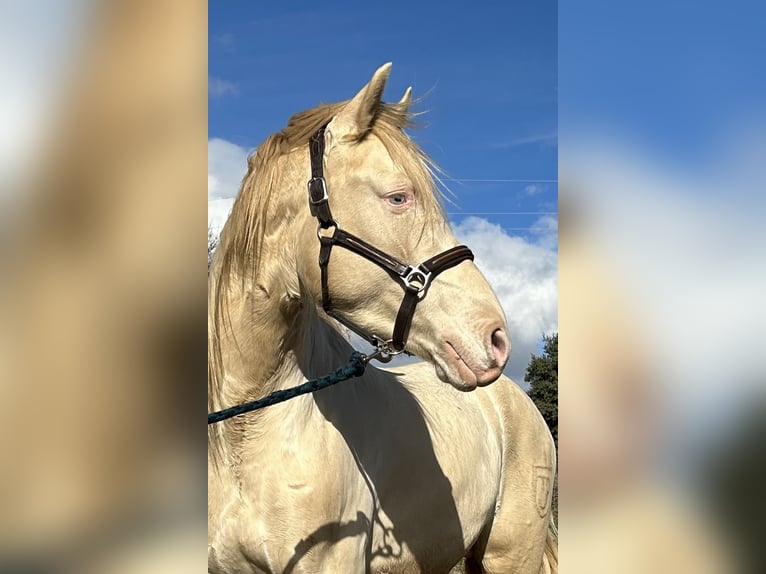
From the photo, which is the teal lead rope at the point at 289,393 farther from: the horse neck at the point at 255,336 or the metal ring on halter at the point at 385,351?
the horse neck at the point at 255,336

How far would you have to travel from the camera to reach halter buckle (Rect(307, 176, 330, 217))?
6.47 ft

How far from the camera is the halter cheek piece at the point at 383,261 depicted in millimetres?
1916

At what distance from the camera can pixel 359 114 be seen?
6.63 feet

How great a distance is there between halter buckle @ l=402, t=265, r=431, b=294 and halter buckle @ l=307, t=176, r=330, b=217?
0.33 metres

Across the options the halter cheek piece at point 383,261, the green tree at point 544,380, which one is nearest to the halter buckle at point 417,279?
the halter cheek piece at point 383,261

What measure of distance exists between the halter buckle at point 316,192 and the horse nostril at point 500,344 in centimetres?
62

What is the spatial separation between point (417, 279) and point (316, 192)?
0.39 metres

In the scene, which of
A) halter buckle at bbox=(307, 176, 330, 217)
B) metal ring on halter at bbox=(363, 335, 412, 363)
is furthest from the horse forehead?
metal ring on halter at bbox=(363, 335, 412, 363)
